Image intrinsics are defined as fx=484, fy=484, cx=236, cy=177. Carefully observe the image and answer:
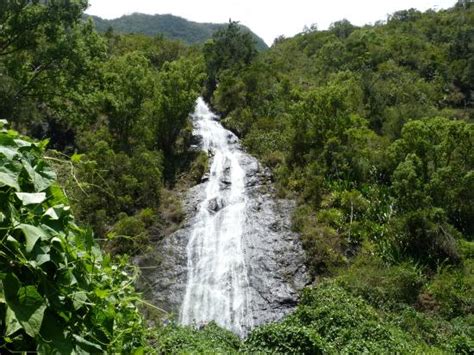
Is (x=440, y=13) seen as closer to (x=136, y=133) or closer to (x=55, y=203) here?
(x=136, y=133)

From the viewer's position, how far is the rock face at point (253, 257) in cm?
1516

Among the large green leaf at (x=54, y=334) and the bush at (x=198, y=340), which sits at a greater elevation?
the large green leaf at (x=54, y=334)

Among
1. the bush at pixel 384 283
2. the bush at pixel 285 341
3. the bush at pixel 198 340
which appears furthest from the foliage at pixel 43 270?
the bush at pixel 384 283

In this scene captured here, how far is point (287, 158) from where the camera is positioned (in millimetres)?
22625

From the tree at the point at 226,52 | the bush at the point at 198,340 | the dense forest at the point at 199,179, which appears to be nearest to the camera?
the dense forest at the point at 199,179

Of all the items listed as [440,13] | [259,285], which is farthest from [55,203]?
[440,13]

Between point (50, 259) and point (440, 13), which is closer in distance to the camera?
point (50, 259)

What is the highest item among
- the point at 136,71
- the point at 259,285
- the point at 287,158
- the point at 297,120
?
the point at 136,71

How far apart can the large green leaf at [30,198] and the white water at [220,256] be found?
43.3 feet

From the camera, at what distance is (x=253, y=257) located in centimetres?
1716

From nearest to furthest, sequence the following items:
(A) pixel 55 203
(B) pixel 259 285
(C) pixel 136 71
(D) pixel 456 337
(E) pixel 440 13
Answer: (A) pixel 55 203, (D) pixel 456 337, (B) pixel 259 285, (C) pixel 136 71, (E) pixel 440 13

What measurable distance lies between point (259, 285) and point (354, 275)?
10.1 ft

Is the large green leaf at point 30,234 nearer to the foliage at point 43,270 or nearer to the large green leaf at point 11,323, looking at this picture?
the foliage at point 43,270

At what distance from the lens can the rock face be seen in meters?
15.2
